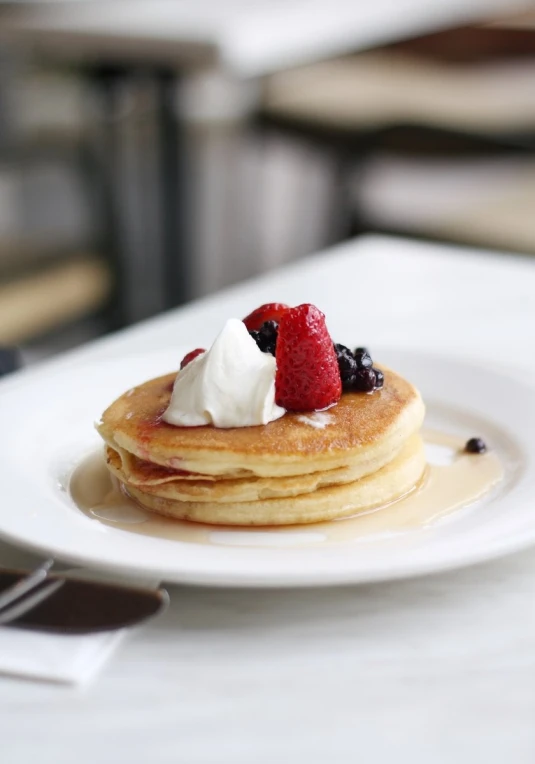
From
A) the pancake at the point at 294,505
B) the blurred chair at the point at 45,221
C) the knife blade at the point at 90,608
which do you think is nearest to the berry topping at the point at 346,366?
the pancake at the point at 294,505

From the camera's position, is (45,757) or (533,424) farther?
(533,424)

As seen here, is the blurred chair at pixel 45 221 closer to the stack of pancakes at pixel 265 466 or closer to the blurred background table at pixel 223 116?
the blurred background table at pixel 223 116

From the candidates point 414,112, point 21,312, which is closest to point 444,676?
point 21,312

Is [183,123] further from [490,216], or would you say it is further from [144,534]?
[144,534]

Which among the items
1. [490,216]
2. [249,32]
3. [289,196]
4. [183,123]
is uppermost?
[249,32]

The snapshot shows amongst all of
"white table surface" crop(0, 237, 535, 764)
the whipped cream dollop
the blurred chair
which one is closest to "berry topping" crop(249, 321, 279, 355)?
the whipped cream dollop

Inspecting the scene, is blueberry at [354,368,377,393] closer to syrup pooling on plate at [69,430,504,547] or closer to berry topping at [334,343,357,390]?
berry topping at [334,343,357,390]
